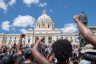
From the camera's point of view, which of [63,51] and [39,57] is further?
[63,51]

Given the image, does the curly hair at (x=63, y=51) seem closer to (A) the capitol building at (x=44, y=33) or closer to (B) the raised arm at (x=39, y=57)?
(B) the raised arm at (x=39, y=57)

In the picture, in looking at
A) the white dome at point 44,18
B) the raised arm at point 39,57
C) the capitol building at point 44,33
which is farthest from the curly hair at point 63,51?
the white dome at point 44,18

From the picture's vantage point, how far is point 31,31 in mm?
145500

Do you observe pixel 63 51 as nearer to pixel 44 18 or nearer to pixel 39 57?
pixel 39 57

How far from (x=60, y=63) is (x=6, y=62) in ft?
9.56

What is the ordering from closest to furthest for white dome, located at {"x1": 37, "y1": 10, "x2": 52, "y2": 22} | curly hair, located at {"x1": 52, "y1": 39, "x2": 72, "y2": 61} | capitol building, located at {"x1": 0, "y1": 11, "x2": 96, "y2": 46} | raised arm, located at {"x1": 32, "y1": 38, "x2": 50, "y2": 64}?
raised arm, located at {"x1": 32, "y1": 38, "x2": 50, "y2": 64}, curly hair, located at {"x1": 52, "y1": 39, "x2": 72, "y2": 61}, capitol building, located at {"x1": 0, "y1": 11, "x2": 96, "y2": 46}, white dome, located at {"x1": 37, "y1": 10, "x2": 52, "y2": 22}

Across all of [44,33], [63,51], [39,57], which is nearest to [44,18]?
[44,33]

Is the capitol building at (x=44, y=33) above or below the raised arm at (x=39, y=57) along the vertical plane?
above

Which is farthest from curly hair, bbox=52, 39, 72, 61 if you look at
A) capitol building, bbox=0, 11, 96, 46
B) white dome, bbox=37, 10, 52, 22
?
white dome, bbox=37, 10, 52, 22

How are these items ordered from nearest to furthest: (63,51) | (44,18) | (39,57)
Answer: (39,57), (63,51), (44,18)

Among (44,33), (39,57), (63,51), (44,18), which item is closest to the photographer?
(39,57)

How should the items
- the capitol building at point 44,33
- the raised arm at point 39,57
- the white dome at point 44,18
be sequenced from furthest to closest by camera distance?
the white dome at point 44,18 → the capitol building at point 44,33 → the raised arm at point 39,57

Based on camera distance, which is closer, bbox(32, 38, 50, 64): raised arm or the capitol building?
bbox(32, 38, 50, 64): raised arm

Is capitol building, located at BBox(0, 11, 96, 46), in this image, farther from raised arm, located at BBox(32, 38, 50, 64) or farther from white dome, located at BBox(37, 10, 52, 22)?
raised arm, located at BBox(32, 38, 50, 64)
